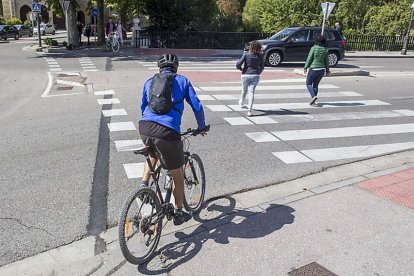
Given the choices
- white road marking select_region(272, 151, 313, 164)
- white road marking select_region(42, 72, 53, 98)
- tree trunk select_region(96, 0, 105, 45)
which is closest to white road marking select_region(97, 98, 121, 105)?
white road marking select_region(42, 72, 53, 98)

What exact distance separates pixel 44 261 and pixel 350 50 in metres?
29.6

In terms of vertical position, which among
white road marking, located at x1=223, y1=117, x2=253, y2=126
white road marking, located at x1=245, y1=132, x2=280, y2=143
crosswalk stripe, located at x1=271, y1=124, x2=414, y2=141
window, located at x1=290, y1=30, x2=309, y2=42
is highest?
window, located at x1=290, y1=30, x2=309, y2=42

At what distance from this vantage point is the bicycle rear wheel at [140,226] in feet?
11.7

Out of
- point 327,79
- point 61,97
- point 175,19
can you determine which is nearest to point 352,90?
point 327,79

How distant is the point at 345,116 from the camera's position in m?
9.91

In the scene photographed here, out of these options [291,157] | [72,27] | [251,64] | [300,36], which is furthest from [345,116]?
[72,27]

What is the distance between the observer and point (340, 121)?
30.9 feet

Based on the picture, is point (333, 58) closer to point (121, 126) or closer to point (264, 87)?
point (264, 87)

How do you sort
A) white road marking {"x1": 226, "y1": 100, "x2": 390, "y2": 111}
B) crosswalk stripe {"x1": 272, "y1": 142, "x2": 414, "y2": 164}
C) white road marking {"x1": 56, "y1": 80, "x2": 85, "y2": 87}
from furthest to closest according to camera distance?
white road marking {"x1": 56, "y1": 80, "x2": 85, "y2": 87}, white road marking {"x1": 226, "y1": 100, "x2": 390, "y2": 111}, crosswalk stripe {"x1": 272, "y1": 142, "x2": 414, "y2": 164}

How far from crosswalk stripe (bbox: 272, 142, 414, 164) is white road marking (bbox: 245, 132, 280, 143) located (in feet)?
2.28

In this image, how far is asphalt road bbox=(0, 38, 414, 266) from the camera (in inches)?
186

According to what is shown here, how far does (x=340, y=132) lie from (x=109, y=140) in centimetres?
463

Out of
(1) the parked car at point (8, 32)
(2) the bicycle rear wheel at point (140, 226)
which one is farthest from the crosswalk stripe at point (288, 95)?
(1) the parked car at point (8, 32)

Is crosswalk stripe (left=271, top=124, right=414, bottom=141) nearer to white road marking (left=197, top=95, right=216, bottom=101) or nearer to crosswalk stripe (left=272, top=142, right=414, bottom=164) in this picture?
crosswalk stripe (left=272, top=142, right=414, bottom=164)
